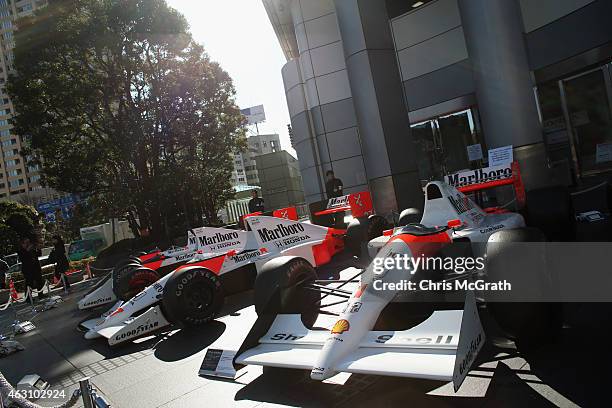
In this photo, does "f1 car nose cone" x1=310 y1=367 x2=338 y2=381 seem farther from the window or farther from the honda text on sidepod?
the window

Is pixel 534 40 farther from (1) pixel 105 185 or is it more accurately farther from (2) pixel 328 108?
(1) pixel 105 185

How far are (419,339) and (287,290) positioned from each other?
4.99 feet

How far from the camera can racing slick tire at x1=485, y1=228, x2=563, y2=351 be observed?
118 inches

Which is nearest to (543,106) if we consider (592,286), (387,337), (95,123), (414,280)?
(592,286)

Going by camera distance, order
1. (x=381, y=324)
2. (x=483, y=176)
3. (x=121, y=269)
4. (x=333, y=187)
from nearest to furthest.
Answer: (x=381, y=324) → (x=483, y=176) → (x=121, y=269) → (x=333, y=187)

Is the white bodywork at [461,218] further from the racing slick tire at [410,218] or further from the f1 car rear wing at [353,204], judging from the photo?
the f1 car rear wing at [353,204]

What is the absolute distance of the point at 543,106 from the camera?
13.0m

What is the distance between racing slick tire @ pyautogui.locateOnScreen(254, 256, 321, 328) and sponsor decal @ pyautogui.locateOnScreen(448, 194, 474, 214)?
196 centimetres

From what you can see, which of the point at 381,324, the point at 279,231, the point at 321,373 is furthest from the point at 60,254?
the point at 321,373

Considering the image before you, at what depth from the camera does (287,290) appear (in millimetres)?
4020

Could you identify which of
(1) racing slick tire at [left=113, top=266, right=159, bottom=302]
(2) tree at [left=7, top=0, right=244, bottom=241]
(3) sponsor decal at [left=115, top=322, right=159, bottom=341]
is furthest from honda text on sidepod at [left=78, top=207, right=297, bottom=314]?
(2) tree at [left=7, top=0, right=244, bottom=241]

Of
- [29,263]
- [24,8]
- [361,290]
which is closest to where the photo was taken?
[361,290]

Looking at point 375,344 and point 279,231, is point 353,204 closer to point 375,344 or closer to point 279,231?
point 279,231

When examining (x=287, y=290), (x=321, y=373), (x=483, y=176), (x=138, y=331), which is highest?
(x=483, y=176)
